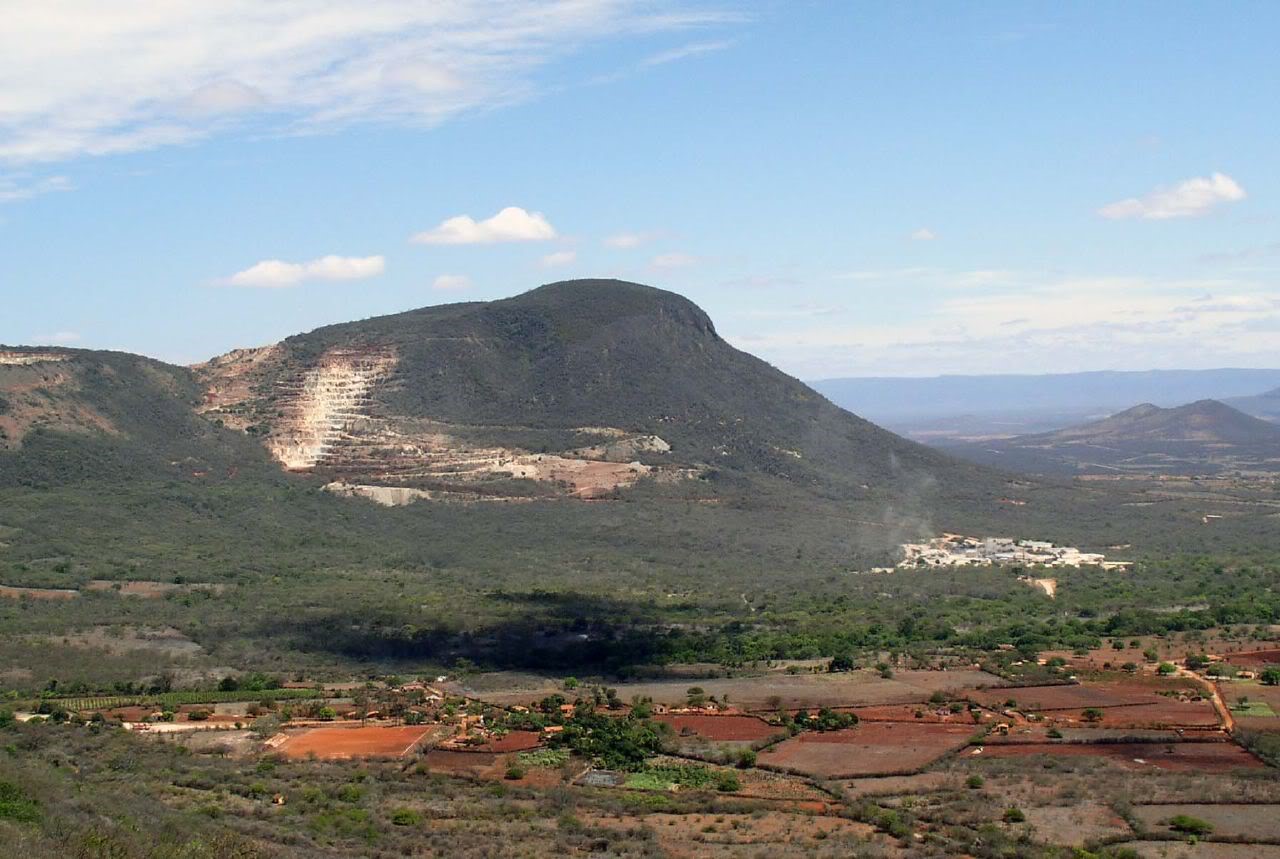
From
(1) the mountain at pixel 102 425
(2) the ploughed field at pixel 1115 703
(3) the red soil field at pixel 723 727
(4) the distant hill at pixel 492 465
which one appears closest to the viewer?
(3) the red soil field at pixel 723 727

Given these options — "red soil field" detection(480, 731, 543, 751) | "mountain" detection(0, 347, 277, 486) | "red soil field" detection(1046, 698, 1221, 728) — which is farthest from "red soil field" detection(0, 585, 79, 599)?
"red soil field" detection(1046, 698, 1221, 728)

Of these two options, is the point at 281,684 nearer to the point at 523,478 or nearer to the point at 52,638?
the point at 52,638

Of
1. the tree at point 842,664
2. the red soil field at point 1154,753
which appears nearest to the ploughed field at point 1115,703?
the red soil field at point 1154,753

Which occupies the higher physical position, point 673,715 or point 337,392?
point 337,392

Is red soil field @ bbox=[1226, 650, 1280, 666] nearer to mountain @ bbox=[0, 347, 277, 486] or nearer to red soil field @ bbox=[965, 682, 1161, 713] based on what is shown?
red soil field @ bbox=[965, 682, 1161, 713]

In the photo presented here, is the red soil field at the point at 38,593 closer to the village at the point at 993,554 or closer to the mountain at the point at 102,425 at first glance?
the mountain at the point at 102,425

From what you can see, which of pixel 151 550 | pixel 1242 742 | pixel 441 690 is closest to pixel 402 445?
pixel 151 550

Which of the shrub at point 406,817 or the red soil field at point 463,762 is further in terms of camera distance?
the red soil field at point 463,762

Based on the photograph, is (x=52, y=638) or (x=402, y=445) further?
(x=402, y=445)
